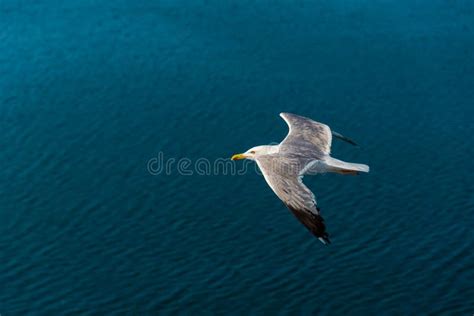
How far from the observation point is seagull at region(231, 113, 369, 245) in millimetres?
15891

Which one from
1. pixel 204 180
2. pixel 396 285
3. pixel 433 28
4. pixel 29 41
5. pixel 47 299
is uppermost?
pixel 29 41

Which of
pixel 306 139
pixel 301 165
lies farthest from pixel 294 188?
pixel 306 139

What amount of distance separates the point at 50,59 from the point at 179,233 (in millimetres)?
12182

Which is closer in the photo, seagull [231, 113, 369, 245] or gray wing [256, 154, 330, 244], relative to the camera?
gray wing [256, 154, 330, 244]

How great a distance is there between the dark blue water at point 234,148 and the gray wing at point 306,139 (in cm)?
334

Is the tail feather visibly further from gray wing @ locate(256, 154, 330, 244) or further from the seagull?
gray wing @ locate(256, 154, 330, 244)

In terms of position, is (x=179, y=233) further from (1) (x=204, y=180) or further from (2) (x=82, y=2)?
(2) (x=82, y=2)

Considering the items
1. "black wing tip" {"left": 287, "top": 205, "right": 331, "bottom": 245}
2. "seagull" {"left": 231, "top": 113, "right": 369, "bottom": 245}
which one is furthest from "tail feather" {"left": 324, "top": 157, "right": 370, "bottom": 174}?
"black wing tip" {"left": 287, "top": 205, "right": 331, "bottom": 245}

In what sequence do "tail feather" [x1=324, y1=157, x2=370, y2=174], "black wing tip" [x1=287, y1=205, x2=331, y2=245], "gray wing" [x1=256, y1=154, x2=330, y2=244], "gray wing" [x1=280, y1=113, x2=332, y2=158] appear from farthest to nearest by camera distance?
1. "gray wing" [x1=280, y1=113, x2=332, y2=158]
2. "tail feather" [x1=324, y1=157, x2=370, y2=174]
3. "gray wing" [x1=256, y1=154, x2=330, y2=244]
4. "black wing tip" [x1=287, y1=205, x2=331, y2=245]

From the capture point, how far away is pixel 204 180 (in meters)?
26.0

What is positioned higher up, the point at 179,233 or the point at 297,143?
the point at 297,143

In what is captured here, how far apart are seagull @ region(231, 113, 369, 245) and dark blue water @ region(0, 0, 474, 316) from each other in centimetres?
368

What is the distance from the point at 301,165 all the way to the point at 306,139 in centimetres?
295

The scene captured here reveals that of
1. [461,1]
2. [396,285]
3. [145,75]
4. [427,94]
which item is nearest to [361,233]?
[396,285]
